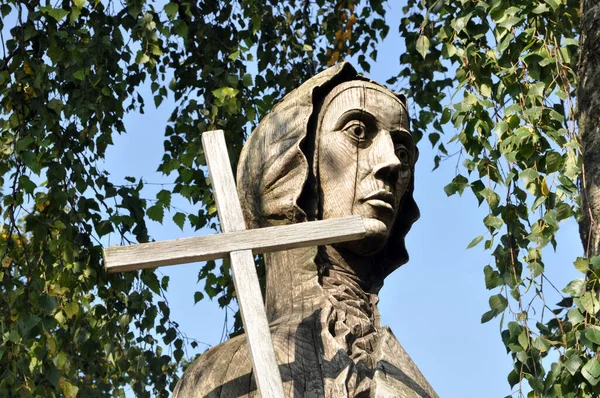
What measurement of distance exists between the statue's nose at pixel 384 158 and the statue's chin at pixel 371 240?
0.14 m

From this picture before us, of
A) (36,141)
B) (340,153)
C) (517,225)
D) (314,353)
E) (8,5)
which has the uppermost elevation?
(8,5)

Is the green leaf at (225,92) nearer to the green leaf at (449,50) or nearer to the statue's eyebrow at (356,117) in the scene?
the green leaf at (449,50)

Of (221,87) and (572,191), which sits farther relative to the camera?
(221,87)

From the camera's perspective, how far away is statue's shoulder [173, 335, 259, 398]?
10.7ft

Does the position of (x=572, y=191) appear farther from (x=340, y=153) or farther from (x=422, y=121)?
(x=422, y=121)

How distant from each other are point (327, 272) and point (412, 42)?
4440 mm

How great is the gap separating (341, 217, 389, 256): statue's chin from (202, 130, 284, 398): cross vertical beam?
0.41 m

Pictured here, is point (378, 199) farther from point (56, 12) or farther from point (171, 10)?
point (171, 10)

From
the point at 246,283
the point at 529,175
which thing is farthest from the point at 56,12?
the point at 246,283

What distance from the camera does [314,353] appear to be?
3.27 meters

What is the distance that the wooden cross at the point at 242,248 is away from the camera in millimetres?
3029

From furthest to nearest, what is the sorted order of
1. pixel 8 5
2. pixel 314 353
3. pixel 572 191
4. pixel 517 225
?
pixel 8 5
pixel 517 225
pixel 572 191
pixel 314 353

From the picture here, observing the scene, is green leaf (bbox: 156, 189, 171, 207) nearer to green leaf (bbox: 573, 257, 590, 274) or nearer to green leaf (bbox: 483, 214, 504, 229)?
green leaf (bbox: 483, 214, 504, 229)

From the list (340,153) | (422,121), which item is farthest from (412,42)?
(340,153)
